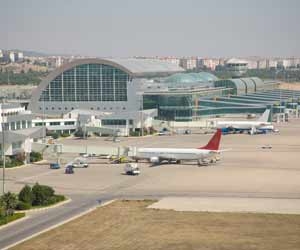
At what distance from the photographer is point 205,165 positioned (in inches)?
3061

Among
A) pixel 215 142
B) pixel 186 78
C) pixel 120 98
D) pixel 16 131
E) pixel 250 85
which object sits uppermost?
pixel 186 78

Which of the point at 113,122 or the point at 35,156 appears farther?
the point at 113,122

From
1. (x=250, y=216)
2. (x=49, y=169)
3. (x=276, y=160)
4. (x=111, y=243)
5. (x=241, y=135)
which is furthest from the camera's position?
(x=241, y=135)

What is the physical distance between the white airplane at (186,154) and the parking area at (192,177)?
3.38 ft

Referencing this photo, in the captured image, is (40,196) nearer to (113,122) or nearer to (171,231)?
(171,231)

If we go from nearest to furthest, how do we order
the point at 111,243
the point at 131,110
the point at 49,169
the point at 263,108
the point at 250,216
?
the point at 111,243, the point at 250,216, the point at 49,169, the point at 131,110, the point at 263,108

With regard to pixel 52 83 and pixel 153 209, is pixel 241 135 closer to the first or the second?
pixel 52 83

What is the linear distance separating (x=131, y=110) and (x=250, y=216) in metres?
78.9

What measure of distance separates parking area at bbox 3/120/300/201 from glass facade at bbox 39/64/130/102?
40009 millimetres

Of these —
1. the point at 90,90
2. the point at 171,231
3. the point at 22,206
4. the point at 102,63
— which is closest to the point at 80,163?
the point at 22,206

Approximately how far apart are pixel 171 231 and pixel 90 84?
277ft

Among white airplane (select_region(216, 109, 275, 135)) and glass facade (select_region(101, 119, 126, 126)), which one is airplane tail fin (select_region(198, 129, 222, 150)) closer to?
glass facade (select_region(101, 119, 126, 126))

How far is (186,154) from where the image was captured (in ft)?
257

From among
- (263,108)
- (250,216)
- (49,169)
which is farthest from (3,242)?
(263,108)
